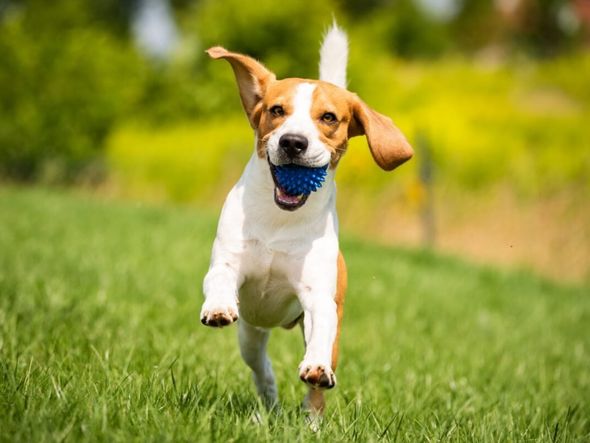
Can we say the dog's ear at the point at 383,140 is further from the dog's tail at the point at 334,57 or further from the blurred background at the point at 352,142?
the blurred background at the point at 352,142

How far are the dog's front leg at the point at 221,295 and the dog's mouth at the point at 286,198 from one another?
Result: 0.35 meters

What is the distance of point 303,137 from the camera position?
9.53ft

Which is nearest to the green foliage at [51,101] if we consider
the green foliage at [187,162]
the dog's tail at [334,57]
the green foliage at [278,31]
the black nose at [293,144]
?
the green foliage at [187,162]

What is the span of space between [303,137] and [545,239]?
10.2 m

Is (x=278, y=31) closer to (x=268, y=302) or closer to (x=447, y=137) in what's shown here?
(x=447, y=137)

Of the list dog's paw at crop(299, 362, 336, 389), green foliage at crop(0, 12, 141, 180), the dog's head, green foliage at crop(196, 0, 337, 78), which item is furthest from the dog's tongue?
green foliage at crop(196, 0, 337, 78)

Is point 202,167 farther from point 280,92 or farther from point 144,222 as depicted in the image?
point 280,92

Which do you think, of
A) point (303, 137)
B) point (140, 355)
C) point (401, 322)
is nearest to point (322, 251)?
point (303, 137)

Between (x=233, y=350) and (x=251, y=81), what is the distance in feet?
7.04

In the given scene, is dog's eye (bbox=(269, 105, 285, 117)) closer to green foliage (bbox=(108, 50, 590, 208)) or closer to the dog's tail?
the dog's tail

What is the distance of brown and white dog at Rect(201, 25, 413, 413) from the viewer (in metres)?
2.96

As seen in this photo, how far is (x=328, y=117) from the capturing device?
126 inches

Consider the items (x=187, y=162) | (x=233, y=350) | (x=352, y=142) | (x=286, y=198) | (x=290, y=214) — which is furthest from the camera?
(x=187, y=162)

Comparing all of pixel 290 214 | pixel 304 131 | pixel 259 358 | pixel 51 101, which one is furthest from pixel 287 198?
pixel 51 101
